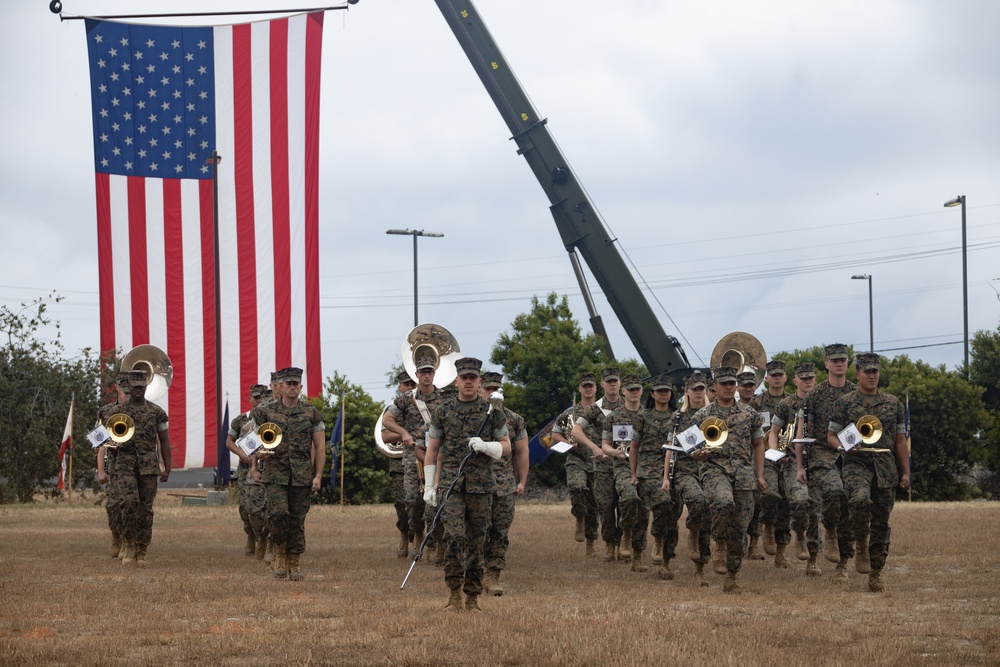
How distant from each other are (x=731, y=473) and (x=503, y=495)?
7.90 ft

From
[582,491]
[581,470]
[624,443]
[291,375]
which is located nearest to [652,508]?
[624,443]

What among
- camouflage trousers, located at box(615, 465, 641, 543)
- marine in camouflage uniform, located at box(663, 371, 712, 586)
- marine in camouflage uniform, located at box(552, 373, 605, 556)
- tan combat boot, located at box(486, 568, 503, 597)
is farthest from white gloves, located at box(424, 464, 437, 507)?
marine in camouflage uniform, located at box(552, 373, 605, 556)

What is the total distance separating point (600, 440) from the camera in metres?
17.9

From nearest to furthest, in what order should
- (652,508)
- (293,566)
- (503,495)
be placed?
(503,495), (293,566), (652,508)

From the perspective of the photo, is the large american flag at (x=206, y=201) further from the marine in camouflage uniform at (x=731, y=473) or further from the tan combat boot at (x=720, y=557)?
the tan combat boot at (x=720, y=557)

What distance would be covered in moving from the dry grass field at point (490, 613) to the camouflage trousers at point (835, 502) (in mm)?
512

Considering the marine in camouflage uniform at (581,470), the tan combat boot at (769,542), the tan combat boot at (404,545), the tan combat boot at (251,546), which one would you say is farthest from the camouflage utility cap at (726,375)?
the tan combat boot at (251,546)

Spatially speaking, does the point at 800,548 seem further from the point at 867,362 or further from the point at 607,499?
the point at 867,362

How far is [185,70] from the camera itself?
32438 mm

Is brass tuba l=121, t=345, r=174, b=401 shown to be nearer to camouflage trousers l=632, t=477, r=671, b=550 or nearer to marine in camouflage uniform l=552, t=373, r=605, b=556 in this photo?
marine in camouflage uniform l=552, t=373, r=605, b=556

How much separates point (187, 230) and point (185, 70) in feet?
13.2

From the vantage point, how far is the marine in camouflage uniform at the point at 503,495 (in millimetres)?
12492

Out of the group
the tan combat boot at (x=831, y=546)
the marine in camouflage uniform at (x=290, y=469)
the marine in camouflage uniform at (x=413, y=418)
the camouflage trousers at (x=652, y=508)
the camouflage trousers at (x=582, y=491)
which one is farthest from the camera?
the camouflage trousers at (x=582, y=491)

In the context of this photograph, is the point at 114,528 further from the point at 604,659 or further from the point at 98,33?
the point at 98,33
